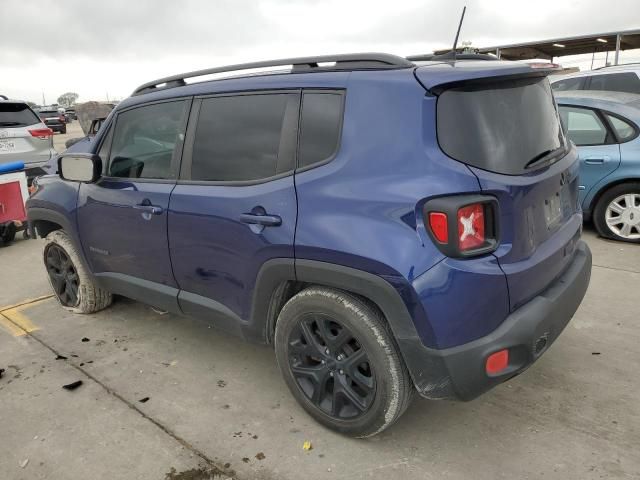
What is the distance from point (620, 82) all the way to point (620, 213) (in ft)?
10.9

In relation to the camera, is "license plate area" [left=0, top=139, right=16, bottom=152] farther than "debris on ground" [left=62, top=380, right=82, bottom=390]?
Yes

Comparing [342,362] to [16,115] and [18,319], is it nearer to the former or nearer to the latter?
[18,319]

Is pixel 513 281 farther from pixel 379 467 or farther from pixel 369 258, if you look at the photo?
pixel 379 467

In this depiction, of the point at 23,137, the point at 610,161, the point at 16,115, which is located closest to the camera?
the point at 610,161

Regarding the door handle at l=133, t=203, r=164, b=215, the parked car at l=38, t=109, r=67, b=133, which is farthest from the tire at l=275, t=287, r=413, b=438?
the parked car at l=38, t=109, r=67, b=133

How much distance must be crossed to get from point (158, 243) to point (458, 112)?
192 centimetres

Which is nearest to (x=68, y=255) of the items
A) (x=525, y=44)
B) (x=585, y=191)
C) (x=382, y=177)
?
(x=382, y=177)

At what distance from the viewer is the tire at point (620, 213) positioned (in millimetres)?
5289

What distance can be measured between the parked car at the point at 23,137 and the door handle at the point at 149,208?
493 cm

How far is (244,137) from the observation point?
274cm

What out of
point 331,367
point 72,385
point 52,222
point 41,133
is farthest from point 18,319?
point 41,133

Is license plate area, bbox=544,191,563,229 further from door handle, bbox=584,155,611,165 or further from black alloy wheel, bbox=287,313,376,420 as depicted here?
door handle, bbox=584,155,611,165

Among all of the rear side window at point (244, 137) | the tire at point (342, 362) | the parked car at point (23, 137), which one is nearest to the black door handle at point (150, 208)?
the rear side window at point (244, 137)

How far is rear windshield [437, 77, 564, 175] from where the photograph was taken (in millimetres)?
2143
